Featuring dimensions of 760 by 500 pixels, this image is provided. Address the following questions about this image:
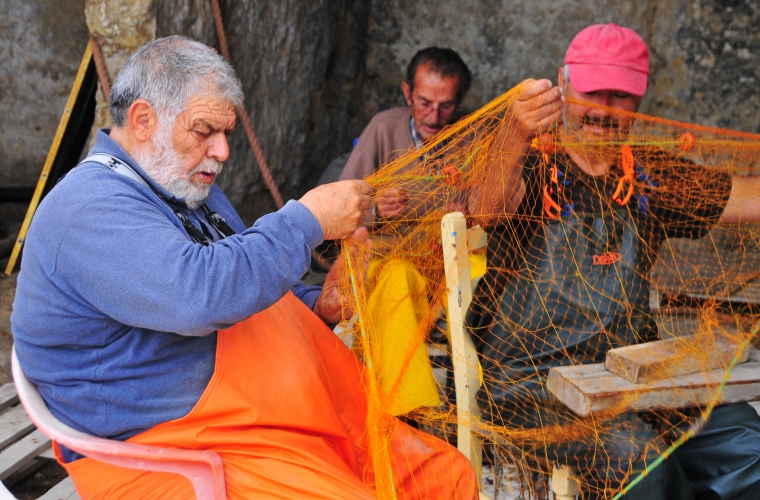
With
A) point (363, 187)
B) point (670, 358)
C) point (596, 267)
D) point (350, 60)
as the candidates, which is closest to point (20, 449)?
point (363, 187)

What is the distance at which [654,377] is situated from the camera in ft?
6.23

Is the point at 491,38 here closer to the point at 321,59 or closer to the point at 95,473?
the point at 321,59

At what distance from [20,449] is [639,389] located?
234 centimetres

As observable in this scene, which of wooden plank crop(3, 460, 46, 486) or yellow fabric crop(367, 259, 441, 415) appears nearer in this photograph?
yellow fabric crop(367, 259, 441, 415)

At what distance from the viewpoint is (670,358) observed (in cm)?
196

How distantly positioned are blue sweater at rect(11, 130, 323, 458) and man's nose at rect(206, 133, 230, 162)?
0.23 m

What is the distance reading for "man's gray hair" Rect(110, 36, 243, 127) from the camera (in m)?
1.79

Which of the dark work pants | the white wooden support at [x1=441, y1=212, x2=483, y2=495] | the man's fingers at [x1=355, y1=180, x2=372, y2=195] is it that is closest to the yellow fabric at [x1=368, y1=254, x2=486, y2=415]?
the white wooden support at [x1=441, y1=212, x2=483, y2=495]

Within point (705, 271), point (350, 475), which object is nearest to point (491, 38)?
point (705, 271)

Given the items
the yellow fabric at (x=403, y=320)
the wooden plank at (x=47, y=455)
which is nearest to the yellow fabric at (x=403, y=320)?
the yellow fabric at (x=403, y=320)

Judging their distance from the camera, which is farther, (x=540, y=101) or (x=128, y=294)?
(x=540, y=101)

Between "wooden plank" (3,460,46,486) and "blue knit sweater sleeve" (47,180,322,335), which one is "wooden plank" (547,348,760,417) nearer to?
"blue knit sweater sleeve" (47,180,322,335)

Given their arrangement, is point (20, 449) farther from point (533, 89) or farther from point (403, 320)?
point (533, 89)

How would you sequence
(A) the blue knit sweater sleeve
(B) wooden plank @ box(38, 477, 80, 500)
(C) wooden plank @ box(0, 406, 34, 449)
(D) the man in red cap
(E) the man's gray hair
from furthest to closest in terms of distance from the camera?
(C) wooden plank @ box(0, 406, 34, 449)
(B) wooden plank @ box(38, 477, 80, 500)
(D) the man in red cap
(E) the man's gray hair
(A) the blue knit sweater sleeve
